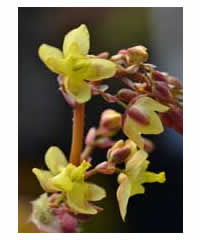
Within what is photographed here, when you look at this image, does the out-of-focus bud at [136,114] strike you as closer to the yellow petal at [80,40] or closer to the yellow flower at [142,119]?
the yellow flower at [142,119]

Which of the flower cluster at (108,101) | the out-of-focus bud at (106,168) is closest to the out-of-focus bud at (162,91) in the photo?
the flower cluster at (108,101)

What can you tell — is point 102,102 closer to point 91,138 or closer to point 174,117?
point 91,138

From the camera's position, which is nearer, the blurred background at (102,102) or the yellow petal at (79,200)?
the yellow petal at (79,200)

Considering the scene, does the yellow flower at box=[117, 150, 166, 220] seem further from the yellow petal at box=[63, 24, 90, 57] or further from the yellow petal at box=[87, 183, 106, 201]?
the yellow petal at box=[63, 24, 90, 57]
